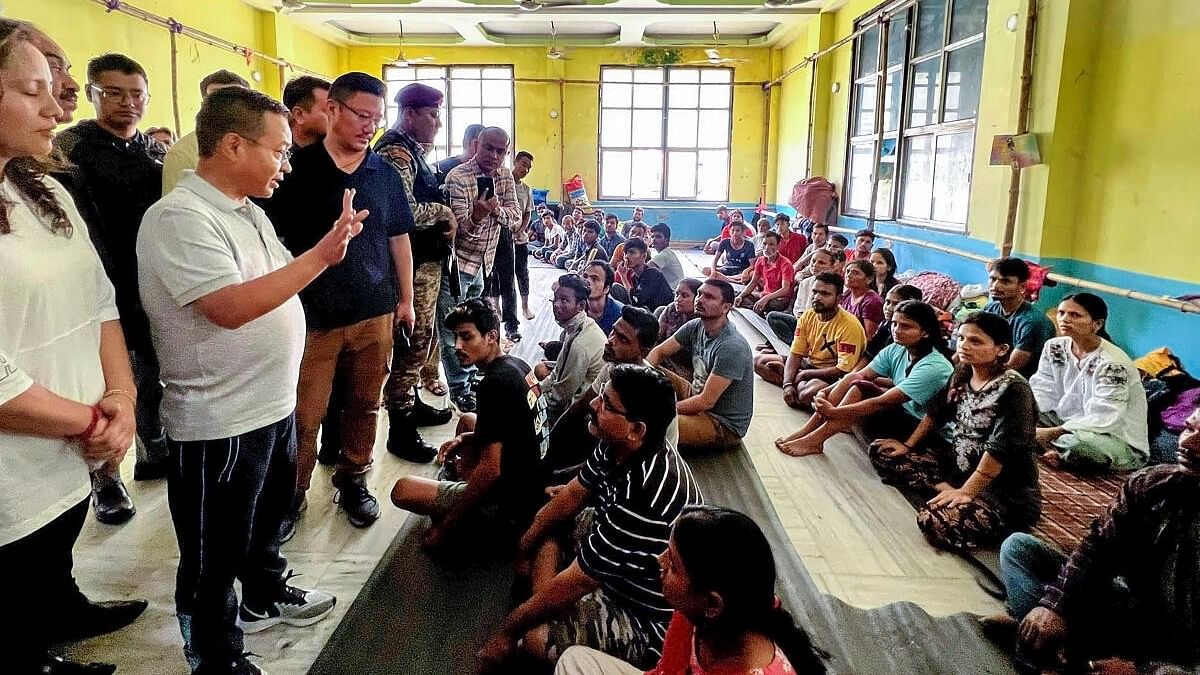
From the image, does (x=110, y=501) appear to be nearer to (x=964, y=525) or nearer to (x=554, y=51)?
(x=964, y=525)

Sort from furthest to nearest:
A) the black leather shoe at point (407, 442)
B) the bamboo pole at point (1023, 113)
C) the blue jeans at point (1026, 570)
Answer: the bamboo pole at point (1023, 113) → the black leather shoe at point (407, 442) → the blue jeans at point (1026, 570)

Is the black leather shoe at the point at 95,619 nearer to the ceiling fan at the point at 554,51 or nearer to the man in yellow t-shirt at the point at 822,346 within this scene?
the man in yellow t-shirt at the point at 822,346

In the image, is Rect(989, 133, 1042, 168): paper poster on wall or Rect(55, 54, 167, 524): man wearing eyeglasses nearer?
Rect(55, 54, 167, 524): man wearing eyeglasses

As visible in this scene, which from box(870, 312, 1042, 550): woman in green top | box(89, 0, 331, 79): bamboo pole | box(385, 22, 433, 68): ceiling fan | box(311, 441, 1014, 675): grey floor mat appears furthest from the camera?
box(385, 22, 433, 68): ceiling fan

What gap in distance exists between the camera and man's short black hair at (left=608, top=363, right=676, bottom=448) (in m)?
1.68

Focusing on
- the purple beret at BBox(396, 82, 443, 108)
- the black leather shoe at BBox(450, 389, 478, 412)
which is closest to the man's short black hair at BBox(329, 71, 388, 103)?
the purple beret at BBox(396, 82, 443, 108)

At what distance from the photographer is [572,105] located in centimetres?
1264

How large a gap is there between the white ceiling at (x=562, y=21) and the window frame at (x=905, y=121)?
1.29 m

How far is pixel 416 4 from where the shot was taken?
30.8ft

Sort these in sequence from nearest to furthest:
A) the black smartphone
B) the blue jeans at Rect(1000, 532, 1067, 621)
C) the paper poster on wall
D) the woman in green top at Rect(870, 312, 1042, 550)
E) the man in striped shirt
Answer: the man in striped shirt
the blue jeans at Rect(1000, 532, 1067, 621)
the woman in green top at Rect(870, 312, 1042, 550)
the black smartphone
the paper poster on wall

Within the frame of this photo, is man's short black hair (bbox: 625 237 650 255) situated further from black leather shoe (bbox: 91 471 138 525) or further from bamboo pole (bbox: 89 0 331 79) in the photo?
bamboo pole (bbox: 89 0 331 79)

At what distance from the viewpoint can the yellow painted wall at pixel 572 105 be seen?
12.4 meters

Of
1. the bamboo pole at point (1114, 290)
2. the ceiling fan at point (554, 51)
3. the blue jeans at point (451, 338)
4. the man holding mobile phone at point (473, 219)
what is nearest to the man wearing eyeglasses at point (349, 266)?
the blue jeans at point (451, 338)

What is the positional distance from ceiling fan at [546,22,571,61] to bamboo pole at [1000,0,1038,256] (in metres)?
7.86
